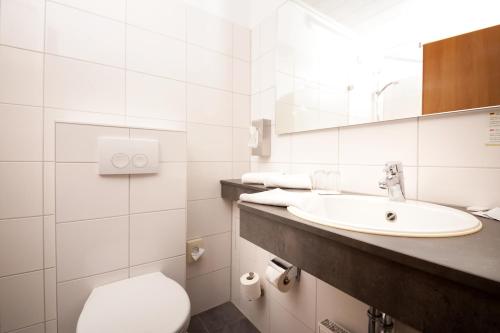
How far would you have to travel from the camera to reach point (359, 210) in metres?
0.82

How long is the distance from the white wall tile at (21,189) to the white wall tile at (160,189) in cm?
39

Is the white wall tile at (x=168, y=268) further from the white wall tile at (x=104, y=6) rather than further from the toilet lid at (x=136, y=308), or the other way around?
the white wall tile at (x=104, y=6)

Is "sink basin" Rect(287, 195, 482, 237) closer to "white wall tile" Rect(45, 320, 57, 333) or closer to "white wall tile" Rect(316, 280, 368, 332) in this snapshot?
"white wall tile" Rect(316, 280, 368, 332)

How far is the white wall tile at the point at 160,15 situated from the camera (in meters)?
1.22

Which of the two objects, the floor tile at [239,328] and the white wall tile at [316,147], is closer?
the white wall tile at [316,147]

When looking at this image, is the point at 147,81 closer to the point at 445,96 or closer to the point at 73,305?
the point at 73,305

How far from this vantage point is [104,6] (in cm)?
114

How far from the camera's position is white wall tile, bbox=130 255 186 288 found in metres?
1.13

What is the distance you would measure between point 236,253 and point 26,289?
1.07 m

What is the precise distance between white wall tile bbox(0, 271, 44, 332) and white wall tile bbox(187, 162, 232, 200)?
2.59ft

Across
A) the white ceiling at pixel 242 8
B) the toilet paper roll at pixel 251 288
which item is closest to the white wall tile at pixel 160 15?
the white ceiling at pixel 242 8

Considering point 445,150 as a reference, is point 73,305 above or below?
below

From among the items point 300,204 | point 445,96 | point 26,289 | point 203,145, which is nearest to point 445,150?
point 445,96

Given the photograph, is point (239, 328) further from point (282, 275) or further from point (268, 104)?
point (268, 104)
